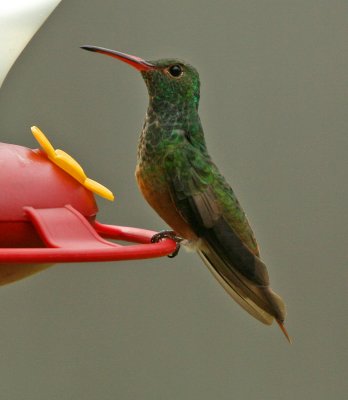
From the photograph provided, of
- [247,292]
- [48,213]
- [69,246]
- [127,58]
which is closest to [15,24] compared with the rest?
[127,58]

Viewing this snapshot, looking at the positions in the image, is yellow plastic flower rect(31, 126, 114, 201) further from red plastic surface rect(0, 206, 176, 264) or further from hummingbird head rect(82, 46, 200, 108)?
hummingbird head rect(82, 46, 200, 108)

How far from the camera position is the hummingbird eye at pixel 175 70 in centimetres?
277

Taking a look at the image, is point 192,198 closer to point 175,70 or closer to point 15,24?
point 175,70

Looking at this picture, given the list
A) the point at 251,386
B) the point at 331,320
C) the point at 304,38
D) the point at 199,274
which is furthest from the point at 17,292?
the point at 304,38

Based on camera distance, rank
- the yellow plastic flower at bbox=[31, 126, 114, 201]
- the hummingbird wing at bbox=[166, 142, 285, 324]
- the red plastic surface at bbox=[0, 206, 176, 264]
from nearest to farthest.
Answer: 1. the red plastic surface at bbox=[0, 206, 176, 264]
2. the yellow plastic flower at bbox=[31, 126, 114, 201]
3. the hummingbird wing at bbox=[166, 142, 285, 324]

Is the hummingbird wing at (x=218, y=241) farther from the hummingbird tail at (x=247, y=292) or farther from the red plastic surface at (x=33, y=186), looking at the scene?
the red plastic surface at (x=33, y=186)

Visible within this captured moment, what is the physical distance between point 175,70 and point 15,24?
52 centimetres

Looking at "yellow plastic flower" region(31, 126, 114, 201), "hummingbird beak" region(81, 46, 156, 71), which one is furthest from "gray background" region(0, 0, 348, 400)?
"yellow plastic flower" region(31, 126, 114, 201)

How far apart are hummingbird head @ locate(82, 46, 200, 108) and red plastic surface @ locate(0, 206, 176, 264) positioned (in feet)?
2.28

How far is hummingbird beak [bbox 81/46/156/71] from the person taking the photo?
2.20 metres

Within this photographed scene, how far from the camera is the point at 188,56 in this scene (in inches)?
190

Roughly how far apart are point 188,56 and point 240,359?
1.50 metres

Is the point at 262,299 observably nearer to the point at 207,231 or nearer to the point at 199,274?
the point at 207,231

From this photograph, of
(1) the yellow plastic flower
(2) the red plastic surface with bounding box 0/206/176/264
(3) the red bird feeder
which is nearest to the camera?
(2) the red plastic surface with bounding box 0/206/176/264
